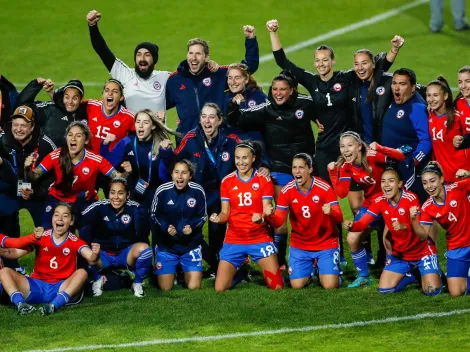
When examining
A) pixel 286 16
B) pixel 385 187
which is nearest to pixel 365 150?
pixel 385 187

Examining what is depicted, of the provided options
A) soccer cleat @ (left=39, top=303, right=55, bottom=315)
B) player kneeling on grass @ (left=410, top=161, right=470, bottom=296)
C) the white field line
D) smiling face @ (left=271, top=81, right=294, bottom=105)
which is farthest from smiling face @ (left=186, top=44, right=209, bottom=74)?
the white field line

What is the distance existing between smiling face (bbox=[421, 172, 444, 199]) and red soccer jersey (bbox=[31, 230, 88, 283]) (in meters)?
3.37

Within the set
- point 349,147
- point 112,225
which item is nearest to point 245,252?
point 112,225

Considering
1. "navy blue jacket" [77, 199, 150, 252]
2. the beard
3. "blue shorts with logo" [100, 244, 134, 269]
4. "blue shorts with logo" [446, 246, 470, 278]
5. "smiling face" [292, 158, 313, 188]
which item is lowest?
"blue shorts with logo" [446, 246, 470, 278]

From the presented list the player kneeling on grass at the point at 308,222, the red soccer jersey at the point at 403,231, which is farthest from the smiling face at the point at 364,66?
the red soccer jersey at the point at 403,231

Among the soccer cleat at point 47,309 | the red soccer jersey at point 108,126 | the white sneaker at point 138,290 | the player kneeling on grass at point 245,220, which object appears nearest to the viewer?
the soccer cleat at point 47,309

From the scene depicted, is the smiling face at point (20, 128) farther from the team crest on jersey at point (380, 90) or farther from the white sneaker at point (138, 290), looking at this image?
the team crest on jersey at point (380, 90)

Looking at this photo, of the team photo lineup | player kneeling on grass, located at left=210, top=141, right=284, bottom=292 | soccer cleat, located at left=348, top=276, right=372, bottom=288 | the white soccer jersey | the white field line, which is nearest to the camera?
the white field line

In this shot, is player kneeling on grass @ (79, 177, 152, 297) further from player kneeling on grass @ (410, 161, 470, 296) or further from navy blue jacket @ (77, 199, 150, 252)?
player kneeling on grass @ (410, 161, 470, 296)

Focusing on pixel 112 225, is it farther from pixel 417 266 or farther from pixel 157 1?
pixel 157 1

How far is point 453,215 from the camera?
10766 mm

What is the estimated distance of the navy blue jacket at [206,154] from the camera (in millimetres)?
11741

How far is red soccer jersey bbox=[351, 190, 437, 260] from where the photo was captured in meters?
10.9

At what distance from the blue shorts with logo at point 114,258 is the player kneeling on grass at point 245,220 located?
982mm
